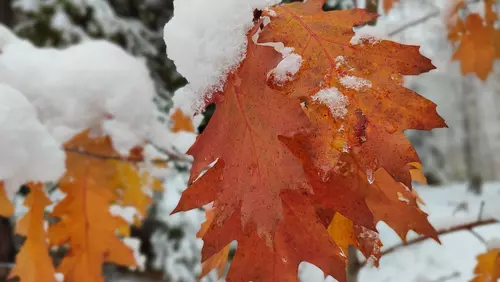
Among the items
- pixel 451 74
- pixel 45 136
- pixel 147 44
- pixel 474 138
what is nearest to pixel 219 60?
pixel 45 136

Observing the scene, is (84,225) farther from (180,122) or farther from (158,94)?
(158,94)

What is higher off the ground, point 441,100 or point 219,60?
point 219,60

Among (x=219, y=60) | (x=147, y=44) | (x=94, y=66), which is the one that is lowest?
(x=147, y=44)

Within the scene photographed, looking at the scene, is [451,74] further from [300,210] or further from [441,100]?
[300,210]

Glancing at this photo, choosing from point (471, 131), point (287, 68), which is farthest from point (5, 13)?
point (471, 131)

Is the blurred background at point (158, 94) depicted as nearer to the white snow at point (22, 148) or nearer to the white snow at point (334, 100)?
the white snow at point (22, 148)

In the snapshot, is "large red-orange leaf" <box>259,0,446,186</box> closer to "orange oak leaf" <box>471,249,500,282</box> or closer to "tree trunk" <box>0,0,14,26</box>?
"orange oak leaf" <box>471,249,500,282</box>

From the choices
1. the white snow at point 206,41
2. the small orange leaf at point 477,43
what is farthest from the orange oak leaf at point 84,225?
the small orange leaf at point 477,43
